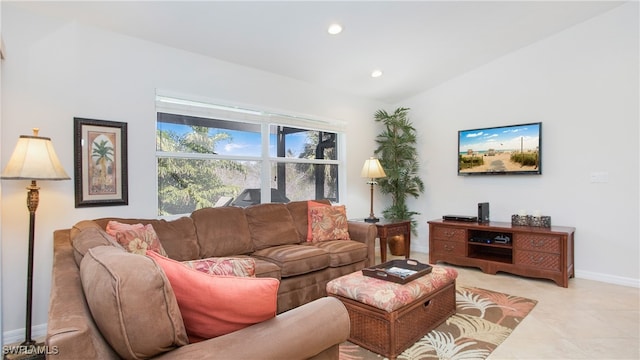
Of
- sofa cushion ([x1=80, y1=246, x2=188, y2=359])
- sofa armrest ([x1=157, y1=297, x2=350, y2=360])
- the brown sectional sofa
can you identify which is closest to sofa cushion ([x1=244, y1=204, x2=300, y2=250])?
the brown sectional sofa

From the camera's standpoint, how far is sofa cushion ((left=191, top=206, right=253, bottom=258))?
2963 mm

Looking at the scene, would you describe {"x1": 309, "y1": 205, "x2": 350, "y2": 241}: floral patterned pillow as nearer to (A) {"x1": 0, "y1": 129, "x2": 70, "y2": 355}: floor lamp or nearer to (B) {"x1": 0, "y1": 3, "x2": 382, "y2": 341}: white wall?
(B) {"x1": 0, "y1": 3, "x2": 382, "y2": 341}: white wall

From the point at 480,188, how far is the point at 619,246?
5.06 feet

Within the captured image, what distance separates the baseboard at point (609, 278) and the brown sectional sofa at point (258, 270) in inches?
95.5

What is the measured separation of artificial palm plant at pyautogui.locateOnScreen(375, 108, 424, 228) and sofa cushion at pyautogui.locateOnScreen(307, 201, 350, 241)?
1.57 meters

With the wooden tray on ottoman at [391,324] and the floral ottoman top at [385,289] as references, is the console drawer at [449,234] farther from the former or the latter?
the wooden tray on ottoman at [391,324]

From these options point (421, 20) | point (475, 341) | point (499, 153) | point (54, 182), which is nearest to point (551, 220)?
point (499, 153)

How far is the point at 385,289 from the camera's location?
221cm

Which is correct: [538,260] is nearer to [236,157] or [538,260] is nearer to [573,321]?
[573,321]

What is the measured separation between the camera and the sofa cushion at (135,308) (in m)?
0.91

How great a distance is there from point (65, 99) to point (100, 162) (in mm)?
534

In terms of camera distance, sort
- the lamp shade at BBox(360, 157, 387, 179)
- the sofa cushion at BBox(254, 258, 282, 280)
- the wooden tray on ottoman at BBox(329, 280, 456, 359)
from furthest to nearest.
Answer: the lamp shade at BBox(360, 157, 387, 179) < the sofa cushion at BBox(254, 258, 282, 280) < the wooden tray on ottoman at BBox(329, 280, 456, 359)

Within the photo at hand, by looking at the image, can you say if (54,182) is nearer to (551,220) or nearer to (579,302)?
(579,302)

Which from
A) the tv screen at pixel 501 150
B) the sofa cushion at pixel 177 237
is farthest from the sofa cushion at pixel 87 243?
the tv screen at pixel 501 150
